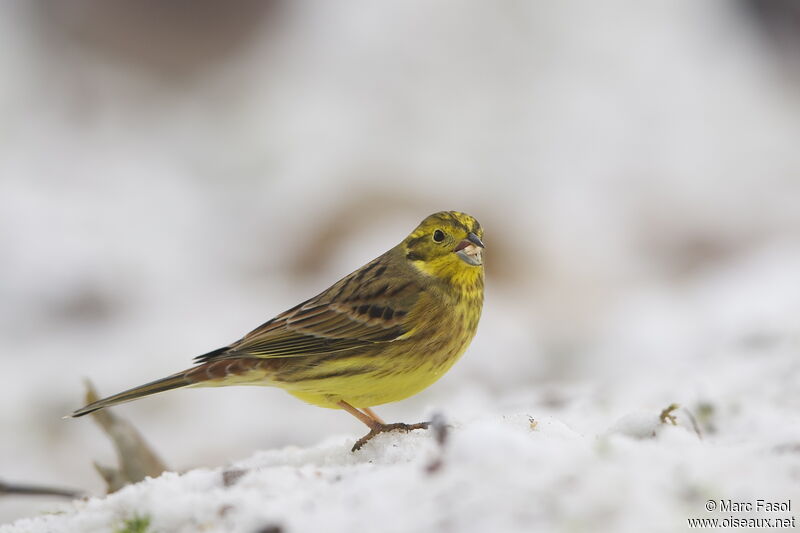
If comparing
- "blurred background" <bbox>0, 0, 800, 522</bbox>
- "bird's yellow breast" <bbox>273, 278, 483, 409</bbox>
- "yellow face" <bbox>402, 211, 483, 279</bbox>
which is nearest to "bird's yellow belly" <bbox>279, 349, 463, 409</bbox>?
"bird's yellow breast" <bbox>273, 278, 483, 409</bbox>

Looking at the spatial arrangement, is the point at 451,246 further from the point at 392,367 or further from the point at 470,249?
the point at 392,367

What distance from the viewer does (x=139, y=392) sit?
404 centimetres

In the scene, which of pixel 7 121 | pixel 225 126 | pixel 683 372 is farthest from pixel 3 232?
pixel 683 372

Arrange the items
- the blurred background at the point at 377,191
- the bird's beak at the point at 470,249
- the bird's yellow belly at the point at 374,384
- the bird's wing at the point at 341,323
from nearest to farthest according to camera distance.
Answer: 1. the bird's yellow belly at the point at 374,384
2. the bird's wing at the point at 341,323
3. the bird's beak at the point at 470,249
4. the blurred background at the point at 377,191

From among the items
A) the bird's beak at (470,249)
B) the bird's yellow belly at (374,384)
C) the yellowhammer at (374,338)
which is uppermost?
the bird's beak at (470,249)

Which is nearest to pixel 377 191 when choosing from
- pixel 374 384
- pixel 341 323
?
pixel 341 323

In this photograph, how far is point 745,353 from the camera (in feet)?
20.1

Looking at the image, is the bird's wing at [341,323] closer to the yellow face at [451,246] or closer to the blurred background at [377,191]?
the yellow face at [451,246]

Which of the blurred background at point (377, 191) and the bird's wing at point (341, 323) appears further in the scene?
the blurred background at point (377, 191)

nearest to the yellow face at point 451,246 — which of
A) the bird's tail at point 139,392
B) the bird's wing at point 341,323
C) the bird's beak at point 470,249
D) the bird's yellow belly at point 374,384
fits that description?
the bird's beak at point 470,249

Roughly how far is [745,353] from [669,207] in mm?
6921

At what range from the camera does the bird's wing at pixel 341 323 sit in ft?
13.9

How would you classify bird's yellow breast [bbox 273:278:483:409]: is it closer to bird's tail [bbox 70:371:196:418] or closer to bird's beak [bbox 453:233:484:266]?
bird's beak [bbox 453:233:484:266]

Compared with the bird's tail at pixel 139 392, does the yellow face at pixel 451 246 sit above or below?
above
